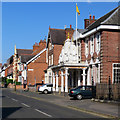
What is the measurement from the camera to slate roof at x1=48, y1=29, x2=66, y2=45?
164 ft

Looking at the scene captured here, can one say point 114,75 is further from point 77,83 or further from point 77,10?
point 77,10

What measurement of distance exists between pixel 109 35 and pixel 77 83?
35.1ft

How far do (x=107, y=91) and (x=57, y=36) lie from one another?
1164 inches

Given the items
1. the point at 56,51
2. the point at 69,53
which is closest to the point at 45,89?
the point at 69,53

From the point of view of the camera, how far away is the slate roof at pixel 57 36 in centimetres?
4999

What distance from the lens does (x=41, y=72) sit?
210 feet

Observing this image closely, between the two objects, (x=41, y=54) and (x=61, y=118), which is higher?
(x=41, y=54)

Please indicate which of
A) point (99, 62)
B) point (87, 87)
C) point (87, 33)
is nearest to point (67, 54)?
point (87, 33)

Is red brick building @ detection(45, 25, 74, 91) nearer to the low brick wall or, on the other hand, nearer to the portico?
the portico

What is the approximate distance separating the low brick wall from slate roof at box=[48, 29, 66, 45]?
27010 mm

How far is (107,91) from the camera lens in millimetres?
22578

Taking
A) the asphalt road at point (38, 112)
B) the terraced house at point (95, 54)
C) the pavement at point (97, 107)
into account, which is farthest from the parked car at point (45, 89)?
the asphalt road at point (38, 112)

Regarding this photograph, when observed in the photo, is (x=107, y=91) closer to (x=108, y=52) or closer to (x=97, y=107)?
(x=97, y=107)

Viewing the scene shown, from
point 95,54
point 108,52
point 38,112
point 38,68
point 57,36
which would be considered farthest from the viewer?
point 38,68
